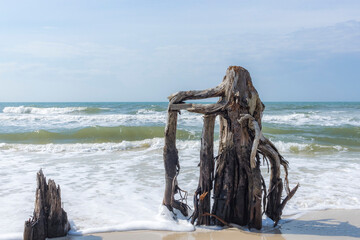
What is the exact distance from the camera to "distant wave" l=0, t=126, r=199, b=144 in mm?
16766

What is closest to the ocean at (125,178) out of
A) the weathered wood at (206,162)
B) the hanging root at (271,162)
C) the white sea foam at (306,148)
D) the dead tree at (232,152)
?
the white sea foam at (306,148)

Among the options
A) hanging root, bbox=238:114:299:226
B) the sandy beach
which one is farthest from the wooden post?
hanging root, bbox=238:114:299:226

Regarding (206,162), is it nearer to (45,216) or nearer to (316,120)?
(45,216)

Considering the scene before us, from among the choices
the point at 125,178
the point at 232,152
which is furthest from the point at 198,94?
the point at 125,178

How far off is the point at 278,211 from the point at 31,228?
3059 millimetres

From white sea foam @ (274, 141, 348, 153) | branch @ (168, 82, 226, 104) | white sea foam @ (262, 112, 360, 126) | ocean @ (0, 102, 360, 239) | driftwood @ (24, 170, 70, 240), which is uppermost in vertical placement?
branch @ (168, 82, 226, 104)

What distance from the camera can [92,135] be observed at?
17922 mm

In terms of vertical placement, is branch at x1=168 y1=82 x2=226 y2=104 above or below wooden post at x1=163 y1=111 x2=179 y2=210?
above

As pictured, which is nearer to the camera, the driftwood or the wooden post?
the driftwood

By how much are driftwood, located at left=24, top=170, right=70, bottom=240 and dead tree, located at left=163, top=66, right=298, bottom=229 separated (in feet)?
4.60

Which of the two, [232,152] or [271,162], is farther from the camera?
[271,162]

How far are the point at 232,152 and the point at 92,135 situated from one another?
14418 mm

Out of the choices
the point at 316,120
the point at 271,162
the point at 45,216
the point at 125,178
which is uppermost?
the point at 271,162

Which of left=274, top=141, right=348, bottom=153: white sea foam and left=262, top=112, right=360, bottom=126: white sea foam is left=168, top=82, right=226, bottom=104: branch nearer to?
left=274, top=141, right=348, bottom=153: white sea foam
